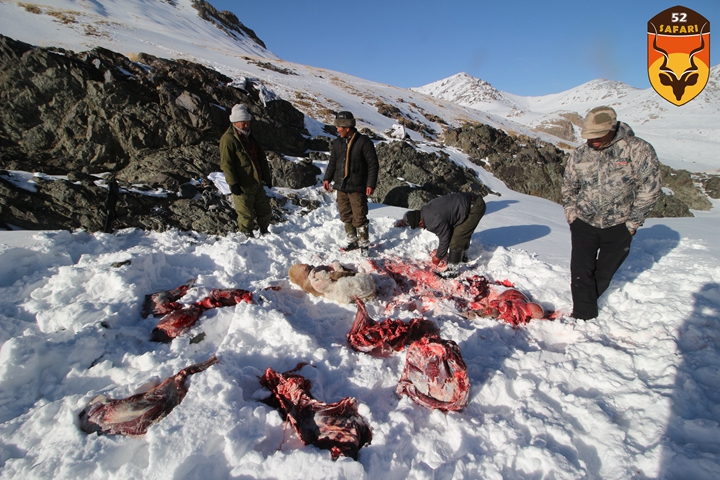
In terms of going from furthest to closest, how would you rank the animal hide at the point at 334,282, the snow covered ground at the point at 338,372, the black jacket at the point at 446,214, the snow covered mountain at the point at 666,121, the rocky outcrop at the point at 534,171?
the snow covered mountain at the point at 666,121, the rocky outcrop at the point at 534,171, the black jacket at the point at 446,214, the animal hide at the point at 334,282, the snow covered ground at the point at 338,372

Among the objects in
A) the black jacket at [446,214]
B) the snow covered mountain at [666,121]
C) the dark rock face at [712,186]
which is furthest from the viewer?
the snow covered mountain at [666,121]

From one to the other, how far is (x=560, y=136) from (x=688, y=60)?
147 ft

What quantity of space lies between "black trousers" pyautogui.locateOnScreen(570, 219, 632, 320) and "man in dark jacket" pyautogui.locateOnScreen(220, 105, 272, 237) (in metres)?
4.37

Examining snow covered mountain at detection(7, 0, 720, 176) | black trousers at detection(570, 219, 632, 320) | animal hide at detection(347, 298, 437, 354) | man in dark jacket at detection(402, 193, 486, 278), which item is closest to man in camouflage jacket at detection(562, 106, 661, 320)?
black trousers at detection(570, 219, 632, 320)

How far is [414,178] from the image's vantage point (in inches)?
384

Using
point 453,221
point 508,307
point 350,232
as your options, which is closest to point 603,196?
point 508,307

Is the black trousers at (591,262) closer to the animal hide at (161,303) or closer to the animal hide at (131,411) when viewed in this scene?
the animal hide at (131,411)

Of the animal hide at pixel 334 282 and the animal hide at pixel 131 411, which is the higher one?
the animal hide at pixel 334 282

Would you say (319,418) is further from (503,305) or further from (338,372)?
(503,305)

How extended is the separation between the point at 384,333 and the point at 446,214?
6.29 ft

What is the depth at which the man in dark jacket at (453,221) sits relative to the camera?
170 inches

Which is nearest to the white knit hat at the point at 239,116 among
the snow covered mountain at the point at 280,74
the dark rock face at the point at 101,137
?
the dark rock face at the point at 101,137

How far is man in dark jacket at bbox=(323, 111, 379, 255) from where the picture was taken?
185 inches

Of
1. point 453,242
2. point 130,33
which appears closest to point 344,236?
point 453,242
